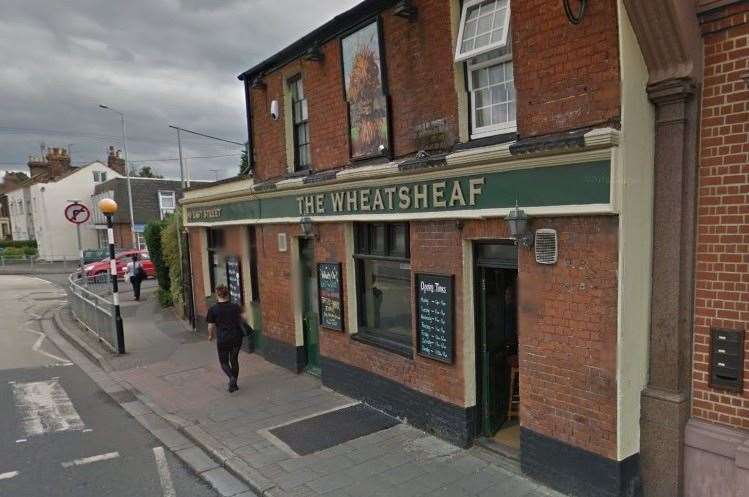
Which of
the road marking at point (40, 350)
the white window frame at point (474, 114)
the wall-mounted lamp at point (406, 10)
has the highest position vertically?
the wall-mounted lamp at point (406, 10)

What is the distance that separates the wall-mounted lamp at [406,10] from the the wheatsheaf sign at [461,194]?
6.16 feet

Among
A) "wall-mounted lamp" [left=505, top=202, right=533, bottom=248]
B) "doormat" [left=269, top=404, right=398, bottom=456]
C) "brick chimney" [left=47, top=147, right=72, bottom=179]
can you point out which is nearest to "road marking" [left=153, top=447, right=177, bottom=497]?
"doormat" [left=269, top=404, right=398, bottom=456]

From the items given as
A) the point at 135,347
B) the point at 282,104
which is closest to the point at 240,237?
the point at 282,104

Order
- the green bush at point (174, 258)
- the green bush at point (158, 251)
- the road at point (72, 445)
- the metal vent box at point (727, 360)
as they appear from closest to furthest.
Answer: the metal vent box at point (727, 360) → the road at point (72, 445) → the green bush at point (174, 258) → the green bush at point (158, 251)

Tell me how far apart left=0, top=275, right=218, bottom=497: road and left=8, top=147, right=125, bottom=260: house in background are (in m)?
35.2

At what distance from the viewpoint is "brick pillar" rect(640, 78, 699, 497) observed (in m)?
3.76

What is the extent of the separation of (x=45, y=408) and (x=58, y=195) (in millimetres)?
41338

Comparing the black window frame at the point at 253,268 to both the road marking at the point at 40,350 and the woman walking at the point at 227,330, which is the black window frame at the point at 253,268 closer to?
the woman walking at the point at 227,330

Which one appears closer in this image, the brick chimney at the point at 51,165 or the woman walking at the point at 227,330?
the woman walking at the point at 227,330

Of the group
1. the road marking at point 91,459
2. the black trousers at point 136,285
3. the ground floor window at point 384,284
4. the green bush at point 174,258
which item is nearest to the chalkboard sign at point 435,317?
the ground floor window at point 384,284

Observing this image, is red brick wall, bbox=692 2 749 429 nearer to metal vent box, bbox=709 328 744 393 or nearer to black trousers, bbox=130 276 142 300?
metal vent box, bbox=709 328 744 393

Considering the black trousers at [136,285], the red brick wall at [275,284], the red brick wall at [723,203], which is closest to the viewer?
the red brick wall at [723,203]

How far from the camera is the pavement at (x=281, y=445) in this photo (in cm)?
464

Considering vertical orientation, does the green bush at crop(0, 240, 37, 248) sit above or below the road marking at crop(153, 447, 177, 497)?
above
